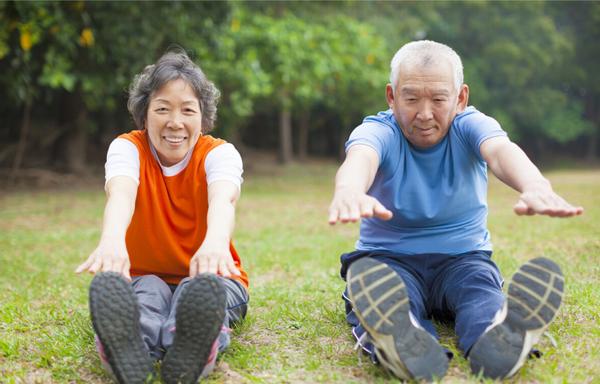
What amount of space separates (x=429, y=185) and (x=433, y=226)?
0.67ft

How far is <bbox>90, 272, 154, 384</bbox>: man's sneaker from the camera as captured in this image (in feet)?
7.61

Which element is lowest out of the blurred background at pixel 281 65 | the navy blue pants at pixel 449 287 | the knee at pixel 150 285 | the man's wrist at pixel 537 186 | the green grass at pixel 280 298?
the green grass at pixel 280 298

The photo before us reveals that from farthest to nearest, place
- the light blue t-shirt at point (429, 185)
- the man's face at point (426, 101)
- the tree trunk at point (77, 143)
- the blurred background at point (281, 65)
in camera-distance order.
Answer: the tree trunk at point (77, 143)
the blurred background at point (281, 65)
the light blue t-shirt at point (429, 185)
the man's face at point (426, 101)

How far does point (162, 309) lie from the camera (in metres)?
2.91

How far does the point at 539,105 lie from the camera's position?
2872cm

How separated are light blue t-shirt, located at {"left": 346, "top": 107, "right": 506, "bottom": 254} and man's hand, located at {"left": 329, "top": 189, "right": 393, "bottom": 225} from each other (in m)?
0.49

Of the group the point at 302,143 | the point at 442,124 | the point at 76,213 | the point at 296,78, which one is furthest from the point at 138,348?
the point at 302,143

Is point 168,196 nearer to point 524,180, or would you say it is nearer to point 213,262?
point 213,262

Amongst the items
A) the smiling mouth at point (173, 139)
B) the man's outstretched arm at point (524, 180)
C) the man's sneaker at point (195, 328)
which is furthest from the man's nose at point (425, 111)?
the man's sneaker at point (195, 328)

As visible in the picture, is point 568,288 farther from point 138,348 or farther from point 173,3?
point 173,3

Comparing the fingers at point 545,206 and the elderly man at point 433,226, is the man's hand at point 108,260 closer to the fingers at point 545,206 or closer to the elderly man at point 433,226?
the elderly man at point 433,226

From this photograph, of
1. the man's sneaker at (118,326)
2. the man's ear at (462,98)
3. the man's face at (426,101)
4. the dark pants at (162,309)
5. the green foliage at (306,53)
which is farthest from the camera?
the green foliage at (306,53)

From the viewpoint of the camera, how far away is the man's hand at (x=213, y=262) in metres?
2.58

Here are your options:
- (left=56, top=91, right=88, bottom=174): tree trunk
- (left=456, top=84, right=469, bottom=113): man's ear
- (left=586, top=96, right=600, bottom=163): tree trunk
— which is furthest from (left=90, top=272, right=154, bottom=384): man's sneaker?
(left=586, top=96, right=600, bottom=163): tree trunk
